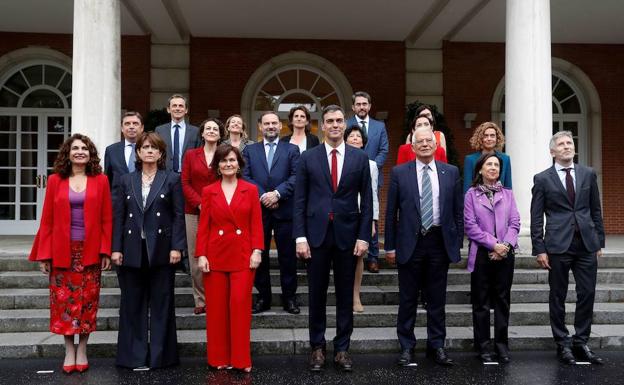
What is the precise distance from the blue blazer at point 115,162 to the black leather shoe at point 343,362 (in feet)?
9.17

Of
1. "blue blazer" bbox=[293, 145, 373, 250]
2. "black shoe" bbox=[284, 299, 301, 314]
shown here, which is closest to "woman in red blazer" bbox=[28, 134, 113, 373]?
"blue blazer" bbox=[293, 145, 373, 250]

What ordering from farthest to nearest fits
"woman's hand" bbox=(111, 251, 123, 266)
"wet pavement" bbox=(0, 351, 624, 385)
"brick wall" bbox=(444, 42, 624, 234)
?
"brick wall" bbox=(444, 42, 624, 234), "woman's hand" bbox=(111, 251, 123, 266), "wet pavement" bbox=(0, 351, 624, 385)

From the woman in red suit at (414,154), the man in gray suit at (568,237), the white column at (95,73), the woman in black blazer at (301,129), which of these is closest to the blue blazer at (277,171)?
the woman in black blazer at (301,129)

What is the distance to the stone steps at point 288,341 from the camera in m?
5.01

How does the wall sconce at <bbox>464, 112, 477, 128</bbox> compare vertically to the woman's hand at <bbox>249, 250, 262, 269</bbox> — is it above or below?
above

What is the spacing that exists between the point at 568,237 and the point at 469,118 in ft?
25.5

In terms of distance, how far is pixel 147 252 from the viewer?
4535 millimetres

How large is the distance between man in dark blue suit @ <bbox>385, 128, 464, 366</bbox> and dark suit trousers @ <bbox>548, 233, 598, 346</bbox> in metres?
0.90

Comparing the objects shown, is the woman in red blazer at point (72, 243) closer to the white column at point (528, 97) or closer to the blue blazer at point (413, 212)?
the blue blazer at point (413, 212)

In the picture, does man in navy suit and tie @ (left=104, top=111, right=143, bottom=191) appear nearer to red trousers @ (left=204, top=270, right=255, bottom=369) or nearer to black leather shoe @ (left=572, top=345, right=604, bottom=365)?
red trousers @ (left=204, top=270, right=255, bottom=369)

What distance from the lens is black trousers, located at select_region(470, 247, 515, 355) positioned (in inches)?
187

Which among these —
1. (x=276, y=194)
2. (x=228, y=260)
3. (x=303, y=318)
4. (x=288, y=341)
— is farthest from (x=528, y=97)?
(x=228, y=260)

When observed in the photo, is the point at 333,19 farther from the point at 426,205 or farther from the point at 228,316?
the point at 228,316

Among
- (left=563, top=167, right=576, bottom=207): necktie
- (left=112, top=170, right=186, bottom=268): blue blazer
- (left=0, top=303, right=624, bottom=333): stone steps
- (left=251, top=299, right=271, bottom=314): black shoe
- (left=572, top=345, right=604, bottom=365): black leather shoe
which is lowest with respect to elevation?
(left=572, top=345, right=604, bottom=365): black leather shoe
